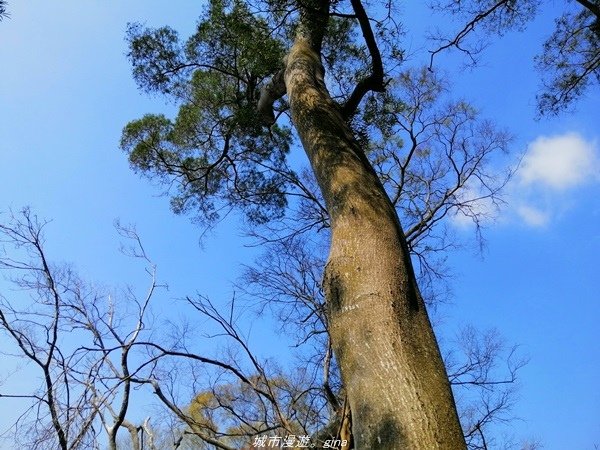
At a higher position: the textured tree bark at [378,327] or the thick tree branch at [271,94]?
the thick tree branch at [271,94]

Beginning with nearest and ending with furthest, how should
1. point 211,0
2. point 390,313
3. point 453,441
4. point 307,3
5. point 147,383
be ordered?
point 453,441 < point 390,313 < point 147,383 < point 307,3 < point 211,0

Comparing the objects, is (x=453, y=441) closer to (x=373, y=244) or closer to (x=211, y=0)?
(x=373, y=244)

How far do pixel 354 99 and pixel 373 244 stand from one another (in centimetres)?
221

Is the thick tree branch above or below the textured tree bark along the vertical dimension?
above

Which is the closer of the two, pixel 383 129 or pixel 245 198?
pixel 383 129

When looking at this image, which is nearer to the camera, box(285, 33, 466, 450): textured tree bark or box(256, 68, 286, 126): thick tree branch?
box(285, 33, 466, 450): textured tree bark

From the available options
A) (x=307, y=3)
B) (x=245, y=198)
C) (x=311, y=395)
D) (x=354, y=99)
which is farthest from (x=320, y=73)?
(x=245, y=198)

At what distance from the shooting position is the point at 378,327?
174cm

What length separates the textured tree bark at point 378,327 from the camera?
1.49 metres

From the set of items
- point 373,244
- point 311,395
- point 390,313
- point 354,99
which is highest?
point 354,99

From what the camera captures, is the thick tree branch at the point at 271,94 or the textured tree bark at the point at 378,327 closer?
the textured tree bark at the point at 378,327

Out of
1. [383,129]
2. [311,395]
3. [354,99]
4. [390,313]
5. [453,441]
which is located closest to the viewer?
[453,441]

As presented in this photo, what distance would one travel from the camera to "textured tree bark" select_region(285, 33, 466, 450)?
1.49 metres

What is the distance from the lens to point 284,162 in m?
7.64
